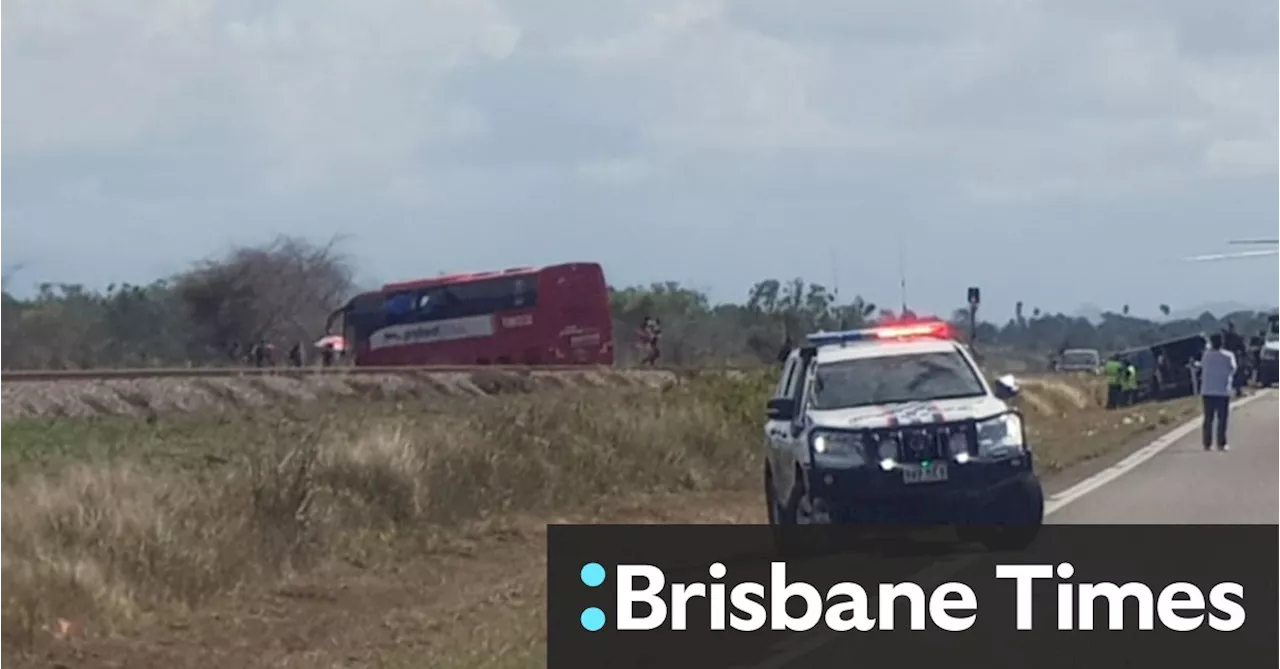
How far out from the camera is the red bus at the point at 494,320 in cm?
5906

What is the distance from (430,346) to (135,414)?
92.7 feet

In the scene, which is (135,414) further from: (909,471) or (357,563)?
(909,471)

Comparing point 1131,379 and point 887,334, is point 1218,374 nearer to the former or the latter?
point 887,334

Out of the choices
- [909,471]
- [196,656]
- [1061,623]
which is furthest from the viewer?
[909,471]

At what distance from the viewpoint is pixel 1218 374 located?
29.5 meters

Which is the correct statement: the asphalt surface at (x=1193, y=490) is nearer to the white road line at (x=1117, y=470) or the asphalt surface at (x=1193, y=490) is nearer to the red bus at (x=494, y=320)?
the white road line at (x=1117, y=470)

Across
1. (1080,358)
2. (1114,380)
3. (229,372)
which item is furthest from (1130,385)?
(1080,358)

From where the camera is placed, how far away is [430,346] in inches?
2368

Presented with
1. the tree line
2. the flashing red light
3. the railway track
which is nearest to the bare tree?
the tree line

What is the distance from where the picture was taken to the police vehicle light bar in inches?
732

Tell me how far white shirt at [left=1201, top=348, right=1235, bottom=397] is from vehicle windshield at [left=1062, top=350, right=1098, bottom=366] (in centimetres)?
6123

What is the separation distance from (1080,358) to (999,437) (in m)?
77.1

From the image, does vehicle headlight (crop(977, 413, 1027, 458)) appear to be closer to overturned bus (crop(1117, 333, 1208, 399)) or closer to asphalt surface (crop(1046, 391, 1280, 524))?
asphalt surface (crop(1046, 391, 1280, 524))

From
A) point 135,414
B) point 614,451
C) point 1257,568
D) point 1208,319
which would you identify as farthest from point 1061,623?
point 1208,319
